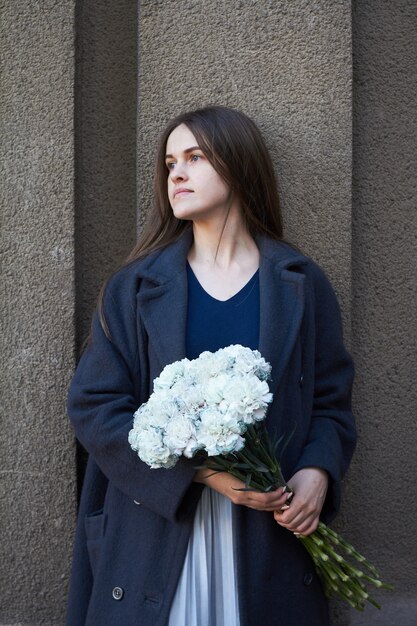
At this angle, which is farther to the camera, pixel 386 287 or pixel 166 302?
pixel 386 287

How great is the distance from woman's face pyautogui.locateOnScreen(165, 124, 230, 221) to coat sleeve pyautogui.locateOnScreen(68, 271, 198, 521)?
0.32 m

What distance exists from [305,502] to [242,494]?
239 mm

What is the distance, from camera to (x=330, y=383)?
109 inches

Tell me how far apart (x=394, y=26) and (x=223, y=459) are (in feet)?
6.87

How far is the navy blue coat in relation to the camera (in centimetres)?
244

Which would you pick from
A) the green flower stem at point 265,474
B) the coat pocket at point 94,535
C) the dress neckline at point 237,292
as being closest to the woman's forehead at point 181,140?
the dress neckline at point 237,292

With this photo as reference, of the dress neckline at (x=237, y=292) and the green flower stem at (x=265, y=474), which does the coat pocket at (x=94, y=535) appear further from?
the dress neckline at (x=237, y=292)

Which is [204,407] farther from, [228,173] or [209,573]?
[228,173]

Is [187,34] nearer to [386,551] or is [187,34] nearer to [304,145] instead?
[304,145]

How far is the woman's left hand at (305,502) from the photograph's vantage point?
2369mm

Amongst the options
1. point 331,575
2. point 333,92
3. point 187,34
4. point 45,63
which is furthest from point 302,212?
point 331,575

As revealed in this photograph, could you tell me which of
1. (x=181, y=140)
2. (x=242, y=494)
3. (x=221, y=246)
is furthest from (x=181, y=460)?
(x=181, y=140)

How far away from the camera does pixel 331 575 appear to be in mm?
2455

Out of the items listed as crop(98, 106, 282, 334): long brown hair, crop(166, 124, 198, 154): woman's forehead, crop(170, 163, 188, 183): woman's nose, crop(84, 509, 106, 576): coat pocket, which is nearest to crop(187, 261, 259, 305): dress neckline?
crop(98, 106, 282, 334): long brown hair
